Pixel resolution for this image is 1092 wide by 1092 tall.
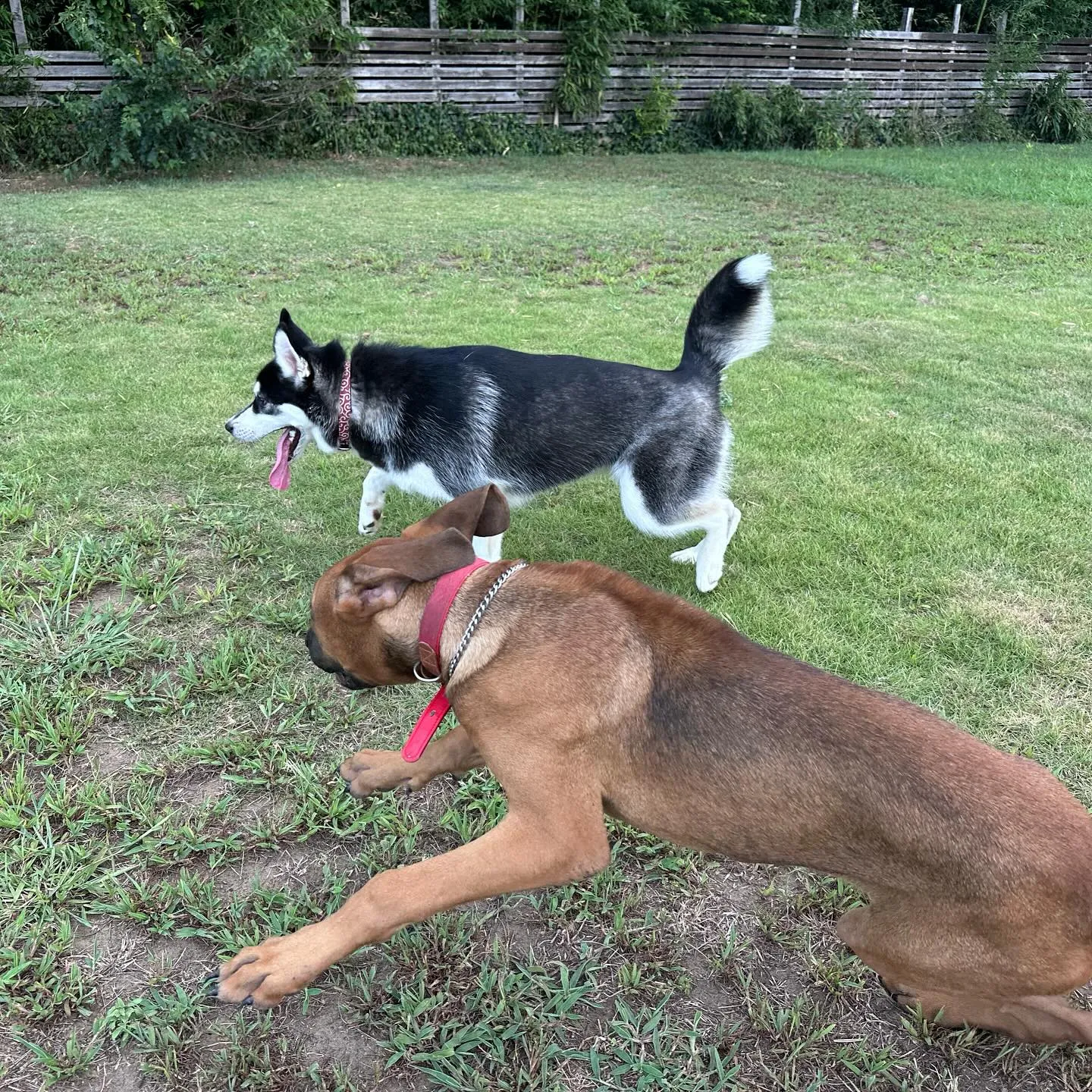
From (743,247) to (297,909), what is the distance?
1000 centimetres

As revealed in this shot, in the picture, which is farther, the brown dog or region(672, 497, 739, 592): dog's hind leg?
region(672, 497, 739, 592): dog's hind leg

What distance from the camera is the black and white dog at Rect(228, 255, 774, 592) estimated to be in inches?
161

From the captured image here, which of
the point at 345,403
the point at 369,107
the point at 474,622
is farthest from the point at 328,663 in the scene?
the point at 369,107

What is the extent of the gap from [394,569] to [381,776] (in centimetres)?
89

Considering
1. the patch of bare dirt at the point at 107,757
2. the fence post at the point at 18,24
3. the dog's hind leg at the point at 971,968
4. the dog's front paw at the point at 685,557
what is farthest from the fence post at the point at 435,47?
the dog's hind leg at the point at 971,968

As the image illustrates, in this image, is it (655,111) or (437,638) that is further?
(655,111)

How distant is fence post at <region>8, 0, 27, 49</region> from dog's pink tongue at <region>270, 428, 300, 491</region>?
1470cm

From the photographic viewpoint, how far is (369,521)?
4.53 meters

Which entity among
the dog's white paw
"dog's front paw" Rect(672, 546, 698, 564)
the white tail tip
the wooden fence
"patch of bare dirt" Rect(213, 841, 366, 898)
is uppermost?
the wooden fence

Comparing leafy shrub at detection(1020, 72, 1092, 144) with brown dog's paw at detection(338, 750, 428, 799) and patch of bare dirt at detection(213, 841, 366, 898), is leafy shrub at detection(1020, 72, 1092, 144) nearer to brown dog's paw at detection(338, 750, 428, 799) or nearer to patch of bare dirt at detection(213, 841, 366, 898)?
brown dog's paw at detection(338, 750, 428, 799)

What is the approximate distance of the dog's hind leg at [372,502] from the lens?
4.39 meters

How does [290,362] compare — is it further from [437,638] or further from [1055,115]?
[1055,115]

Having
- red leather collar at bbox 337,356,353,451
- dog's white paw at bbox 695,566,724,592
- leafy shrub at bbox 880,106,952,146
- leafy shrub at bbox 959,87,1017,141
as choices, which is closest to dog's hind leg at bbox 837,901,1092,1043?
dog's white paw at bbox 695,566,724,592

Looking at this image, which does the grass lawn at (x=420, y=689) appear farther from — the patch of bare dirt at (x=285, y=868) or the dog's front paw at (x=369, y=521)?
the dog's front paw at (x=369, y=521)
